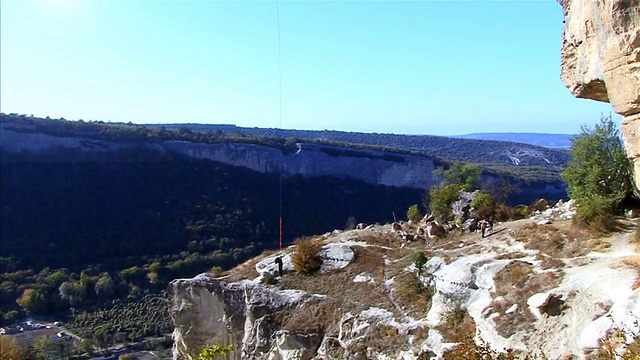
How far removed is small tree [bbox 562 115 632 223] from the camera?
42.9 feet

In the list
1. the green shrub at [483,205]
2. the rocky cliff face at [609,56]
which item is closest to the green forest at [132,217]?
the green shrub at [483,205]

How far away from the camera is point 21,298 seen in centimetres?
3644

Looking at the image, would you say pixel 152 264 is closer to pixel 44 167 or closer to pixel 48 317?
pixel 48 317

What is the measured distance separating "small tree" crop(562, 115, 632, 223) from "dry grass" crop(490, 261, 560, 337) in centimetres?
311

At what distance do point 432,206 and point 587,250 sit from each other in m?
10.1

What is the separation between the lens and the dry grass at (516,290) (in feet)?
32.1

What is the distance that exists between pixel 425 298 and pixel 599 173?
600cm

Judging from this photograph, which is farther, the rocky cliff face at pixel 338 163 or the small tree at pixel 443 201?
the rocky cliff face at pixel 338 163

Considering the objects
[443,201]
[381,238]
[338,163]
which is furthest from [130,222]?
[381,238]

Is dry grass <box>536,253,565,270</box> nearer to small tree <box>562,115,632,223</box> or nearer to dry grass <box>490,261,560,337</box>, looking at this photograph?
A: dry grass <box>490,261,560,337</box>

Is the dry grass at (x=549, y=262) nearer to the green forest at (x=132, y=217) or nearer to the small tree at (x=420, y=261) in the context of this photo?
the small tree at (x=420, y=261)

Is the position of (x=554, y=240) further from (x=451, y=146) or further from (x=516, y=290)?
(x=451, y=146)

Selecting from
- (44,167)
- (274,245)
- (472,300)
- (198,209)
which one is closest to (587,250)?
(472,300)

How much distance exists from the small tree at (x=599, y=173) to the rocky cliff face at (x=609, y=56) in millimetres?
4848
